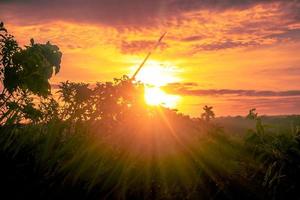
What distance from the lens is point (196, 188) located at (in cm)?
283

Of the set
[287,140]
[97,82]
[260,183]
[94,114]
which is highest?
[97,82]

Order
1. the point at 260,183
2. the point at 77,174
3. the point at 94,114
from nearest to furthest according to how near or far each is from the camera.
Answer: the point at 77,174 → the point at 260,183 → the point at 94,114

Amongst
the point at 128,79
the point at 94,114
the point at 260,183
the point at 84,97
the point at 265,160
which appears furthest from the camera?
the point at 128,79

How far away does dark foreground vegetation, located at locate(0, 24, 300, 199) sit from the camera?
2.78 meters

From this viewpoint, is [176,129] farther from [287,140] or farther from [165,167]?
[287,140]

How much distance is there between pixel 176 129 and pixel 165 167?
84 centimetres

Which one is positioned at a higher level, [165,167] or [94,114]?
[94,114]

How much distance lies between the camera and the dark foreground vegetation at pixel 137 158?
2777 millimetres

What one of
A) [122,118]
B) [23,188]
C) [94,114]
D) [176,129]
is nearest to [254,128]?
[176,129]

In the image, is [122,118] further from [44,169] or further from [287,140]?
[287,140]

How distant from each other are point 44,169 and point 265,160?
2037mm

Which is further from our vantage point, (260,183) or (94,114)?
(94,114)

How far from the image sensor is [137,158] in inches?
116

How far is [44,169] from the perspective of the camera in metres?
2.92
